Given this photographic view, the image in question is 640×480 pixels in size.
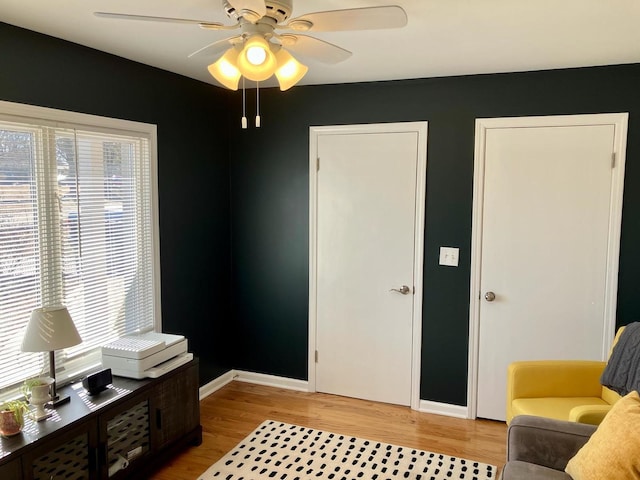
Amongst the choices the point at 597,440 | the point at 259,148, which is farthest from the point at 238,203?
the point at 597,440

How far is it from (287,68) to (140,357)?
1.76 metres

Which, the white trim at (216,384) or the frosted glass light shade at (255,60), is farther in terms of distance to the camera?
the white trim at (216,384)

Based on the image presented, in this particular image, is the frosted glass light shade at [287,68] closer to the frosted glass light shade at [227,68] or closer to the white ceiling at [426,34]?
the frosted glass light shade at [227,68]

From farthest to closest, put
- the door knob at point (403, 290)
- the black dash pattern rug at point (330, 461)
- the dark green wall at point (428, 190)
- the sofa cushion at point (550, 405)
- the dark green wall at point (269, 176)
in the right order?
the door knob at point (403, 290)
the dark green wall at point (428, 190)
the dark green wall at point (269, 176)
the black dash pattern rug at point (330, 461)
the sofa cushion at point (550, 405)

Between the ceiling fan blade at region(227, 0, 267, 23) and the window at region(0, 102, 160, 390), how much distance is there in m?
1.43

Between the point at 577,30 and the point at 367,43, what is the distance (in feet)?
3.28

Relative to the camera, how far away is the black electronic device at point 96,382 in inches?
104

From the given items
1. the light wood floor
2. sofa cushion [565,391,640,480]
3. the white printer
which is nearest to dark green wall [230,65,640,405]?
the light wood floor

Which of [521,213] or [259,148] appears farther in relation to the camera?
[259,148]

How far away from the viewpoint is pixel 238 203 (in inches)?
166

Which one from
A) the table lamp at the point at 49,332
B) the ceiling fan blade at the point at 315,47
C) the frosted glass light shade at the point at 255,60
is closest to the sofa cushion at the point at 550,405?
the ceiling fan blade at the point at 315,47

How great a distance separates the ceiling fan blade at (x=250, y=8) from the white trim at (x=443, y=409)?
2.96m

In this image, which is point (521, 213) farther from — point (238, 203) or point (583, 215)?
point (238, 203)

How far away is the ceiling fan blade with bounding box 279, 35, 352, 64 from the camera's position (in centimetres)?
198
